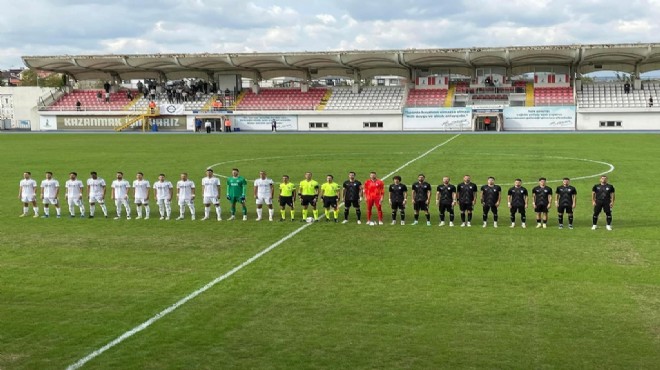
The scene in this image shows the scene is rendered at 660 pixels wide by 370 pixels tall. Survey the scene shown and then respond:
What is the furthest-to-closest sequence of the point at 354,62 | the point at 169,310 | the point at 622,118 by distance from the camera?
the point at 354,62 < the point at 622,118 < the point at 169,310

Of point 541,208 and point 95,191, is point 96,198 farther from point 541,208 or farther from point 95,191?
point 541,208

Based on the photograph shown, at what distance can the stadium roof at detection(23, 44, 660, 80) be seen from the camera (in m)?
68.1

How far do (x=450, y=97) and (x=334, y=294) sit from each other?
62.3 meters

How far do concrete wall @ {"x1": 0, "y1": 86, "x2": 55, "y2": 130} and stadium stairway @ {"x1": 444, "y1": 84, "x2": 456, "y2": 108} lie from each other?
50.5 meters

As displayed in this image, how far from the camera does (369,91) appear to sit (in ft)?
251

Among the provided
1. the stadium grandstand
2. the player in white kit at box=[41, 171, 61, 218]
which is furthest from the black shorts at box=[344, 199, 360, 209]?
the stadium grandstand

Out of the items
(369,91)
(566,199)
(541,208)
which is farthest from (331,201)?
(369,91)

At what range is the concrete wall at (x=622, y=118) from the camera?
6569 cm

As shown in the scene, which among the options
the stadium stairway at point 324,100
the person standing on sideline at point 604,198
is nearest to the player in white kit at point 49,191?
the person standing on sideline at point 604,198

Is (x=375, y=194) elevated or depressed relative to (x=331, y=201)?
elevated

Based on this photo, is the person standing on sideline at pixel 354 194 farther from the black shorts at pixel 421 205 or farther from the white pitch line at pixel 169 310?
the white pitch line at pixel 169 310

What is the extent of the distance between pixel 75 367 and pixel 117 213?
12818 mm

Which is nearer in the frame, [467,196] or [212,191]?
[467,196]

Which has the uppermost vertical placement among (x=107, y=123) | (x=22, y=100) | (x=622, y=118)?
(x=22, y=100)
